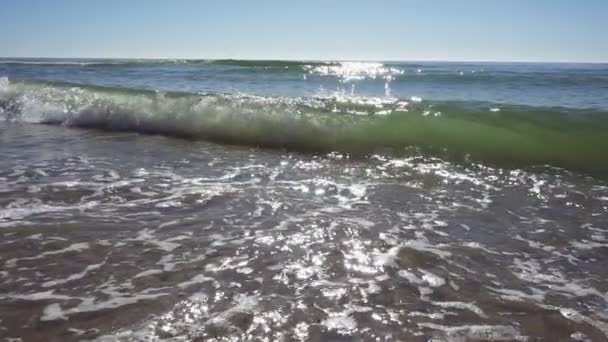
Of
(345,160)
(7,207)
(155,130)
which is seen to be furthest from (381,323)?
(155,130)

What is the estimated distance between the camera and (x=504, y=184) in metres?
4.75

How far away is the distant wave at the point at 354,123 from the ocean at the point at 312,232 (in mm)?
52

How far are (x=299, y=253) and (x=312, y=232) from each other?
386mm

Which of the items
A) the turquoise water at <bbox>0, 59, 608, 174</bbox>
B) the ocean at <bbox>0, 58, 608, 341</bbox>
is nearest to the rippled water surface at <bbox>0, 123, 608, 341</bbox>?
the ocean at <bbox>0, 58, 608, 341</bbox>

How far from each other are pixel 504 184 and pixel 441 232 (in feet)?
5.63

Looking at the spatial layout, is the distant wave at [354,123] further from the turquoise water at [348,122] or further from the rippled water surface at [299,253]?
the rippled water surface at [299,253]

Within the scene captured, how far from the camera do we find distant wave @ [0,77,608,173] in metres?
6.34

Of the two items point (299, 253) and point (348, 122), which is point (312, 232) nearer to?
point (299, 253)

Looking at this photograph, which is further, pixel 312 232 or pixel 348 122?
pixel 348 122

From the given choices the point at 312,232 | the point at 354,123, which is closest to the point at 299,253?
the point at 312,232

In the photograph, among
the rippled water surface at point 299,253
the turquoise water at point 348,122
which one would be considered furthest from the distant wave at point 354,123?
the rippled water surface at point 299,253

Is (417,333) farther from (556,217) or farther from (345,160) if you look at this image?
(345,160)

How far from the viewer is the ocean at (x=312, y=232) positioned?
220cm

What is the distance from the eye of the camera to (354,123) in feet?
23.8
